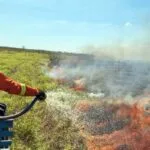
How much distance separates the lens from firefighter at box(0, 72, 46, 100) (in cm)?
740

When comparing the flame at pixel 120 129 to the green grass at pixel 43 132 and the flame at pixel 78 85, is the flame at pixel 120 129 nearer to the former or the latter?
the green grass at pixel 43 132

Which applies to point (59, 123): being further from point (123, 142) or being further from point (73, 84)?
point (73, 84)

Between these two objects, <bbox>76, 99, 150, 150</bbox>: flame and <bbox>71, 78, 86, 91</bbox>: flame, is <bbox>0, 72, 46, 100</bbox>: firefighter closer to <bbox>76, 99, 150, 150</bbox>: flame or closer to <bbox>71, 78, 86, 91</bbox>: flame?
<bbox>76, 99, 150, 150</bbox>: flame

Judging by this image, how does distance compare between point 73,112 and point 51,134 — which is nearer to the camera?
point 51,134

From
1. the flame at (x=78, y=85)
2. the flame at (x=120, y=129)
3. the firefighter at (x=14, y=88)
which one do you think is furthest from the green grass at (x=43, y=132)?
the flame at (x=78, y=85)

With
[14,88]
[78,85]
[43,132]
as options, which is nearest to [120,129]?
[43,132]

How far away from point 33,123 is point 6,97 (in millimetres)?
5948

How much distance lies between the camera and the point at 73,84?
32344 mm

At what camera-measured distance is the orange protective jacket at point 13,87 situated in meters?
7.40

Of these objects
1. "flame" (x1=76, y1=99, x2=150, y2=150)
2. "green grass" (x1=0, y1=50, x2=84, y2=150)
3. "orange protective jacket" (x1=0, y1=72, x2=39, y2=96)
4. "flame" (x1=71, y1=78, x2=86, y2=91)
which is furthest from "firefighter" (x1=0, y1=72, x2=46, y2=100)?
"flame" (x1=71, y1=78, x2=86, y2=91)

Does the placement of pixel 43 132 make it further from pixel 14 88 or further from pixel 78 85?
pixel 78 85

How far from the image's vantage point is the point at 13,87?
7.54 meters

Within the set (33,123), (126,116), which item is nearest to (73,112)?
(126,116)

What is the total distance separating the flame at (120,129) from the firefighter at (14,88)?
20.8 ft
